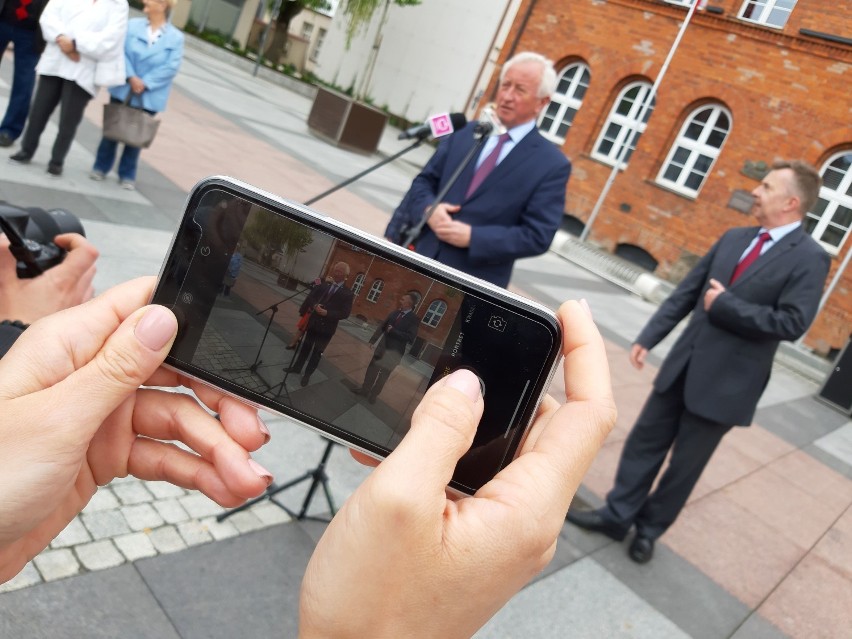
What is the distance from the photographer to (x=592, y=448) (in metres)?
0.94

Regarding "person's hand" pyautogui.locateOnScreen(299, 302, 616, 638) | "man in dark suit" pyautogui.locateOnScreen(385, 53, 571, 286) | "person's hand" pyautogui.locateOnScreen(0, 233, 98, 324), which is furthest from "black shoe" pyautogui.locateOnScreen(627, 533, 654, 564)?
"person's hand" pyautogui.locateOnScreen(0, 233, 98, 324)

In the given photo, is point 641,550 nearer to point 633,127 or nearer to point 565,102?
point 633,127

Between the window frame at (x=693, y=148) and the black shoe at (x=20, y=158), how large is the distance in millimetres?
13558

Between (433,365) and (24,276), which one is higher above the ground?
(433,365)

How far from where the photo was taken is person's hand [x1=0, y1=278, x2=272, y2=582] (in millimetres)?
1018

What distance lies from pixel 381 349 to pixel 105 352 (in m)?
0.48

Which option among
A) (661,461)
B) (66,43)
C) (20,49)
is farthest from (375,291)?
(20,49)

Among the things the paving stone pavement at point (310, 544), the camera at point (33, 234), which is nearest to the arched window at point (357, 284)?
the paving stone pavement at point (310, 544)

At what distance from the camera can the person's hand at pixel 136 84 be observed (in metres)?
5.79

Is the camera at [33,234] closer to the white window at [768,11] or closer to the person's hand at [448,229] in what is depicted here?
the person's hand at [448,229]

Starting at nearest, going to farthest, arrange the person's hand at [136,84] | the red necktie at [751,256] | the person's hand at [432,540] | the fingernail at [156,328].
→ the person's hand at [432,540] < the fingernail at [156,328] < the red necktie at [751,256] < the person's hand at [136,84]

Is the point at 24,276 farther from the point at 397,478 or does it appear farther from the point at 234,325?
the point at 397,478

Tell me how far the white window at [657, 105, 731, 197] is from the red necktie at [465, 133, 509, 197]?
13.3 meters

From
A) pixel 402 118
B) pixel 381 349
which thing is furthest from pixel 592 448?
pixel 402 118
